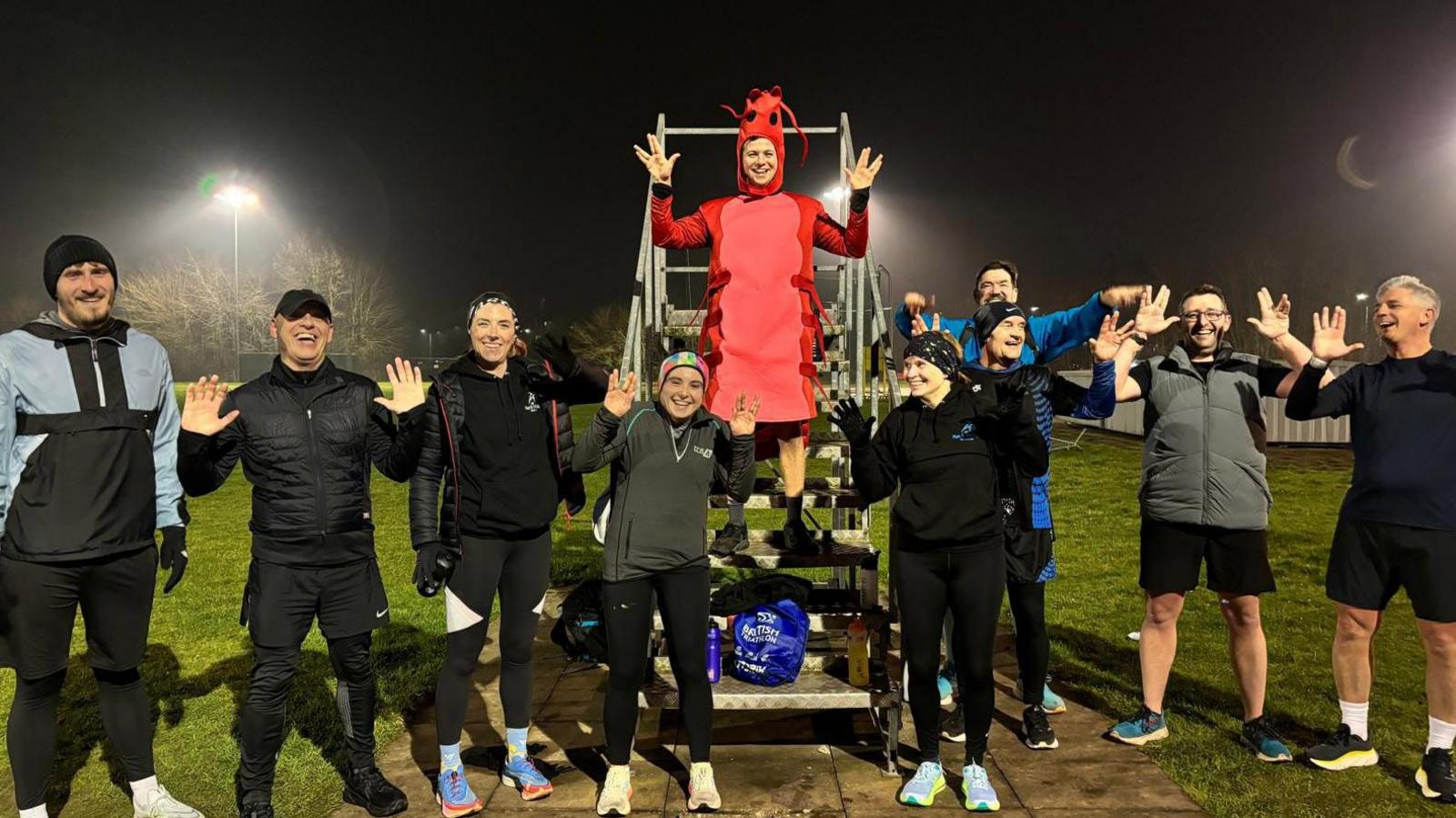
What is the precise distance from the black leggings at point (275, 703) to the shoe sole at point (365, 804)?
0.23 metres

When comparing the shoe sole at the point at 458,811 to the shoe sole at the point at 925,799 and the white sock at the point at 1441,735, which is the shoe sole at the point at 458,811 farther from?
the white sock at the point at 1441,735

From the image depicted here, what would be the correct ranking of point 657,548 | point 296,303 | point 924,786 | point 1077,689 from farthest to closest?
1. point 1077,689
2. point 924,786
3. point 657,548
4. point 296,303

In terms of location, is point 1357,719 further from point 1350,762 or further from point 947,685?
point 947,685

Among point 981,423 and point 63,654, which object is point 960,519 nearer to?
point 981,423

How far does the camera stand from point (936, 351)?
4078mm

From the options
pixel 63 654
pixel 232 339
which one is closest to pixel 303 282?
pixel 232 339

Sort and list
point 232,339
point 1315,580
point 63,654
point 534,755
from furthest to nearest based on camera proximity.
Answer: point 232,339 < point 1315,580 < point 534,755 < point 63,654

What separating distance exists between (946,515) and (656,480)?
129cm

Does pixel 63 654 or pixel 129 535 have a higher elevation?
pixel 129 535

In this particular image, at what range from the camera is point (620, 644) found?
12.6 ft

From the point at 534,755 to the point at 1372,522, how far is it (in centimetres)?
427

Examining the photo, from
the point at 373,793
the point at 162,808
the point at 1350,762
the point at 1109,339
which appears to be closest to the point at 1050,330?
the point at 1109,339

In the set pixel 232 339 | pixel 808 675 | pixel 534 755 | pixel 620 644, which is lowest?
pixel 534 755

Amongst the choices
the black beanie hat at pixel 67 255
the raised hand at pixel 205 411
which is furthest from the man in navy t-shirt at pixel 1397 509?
the black beanie hat at pixel 67 255
